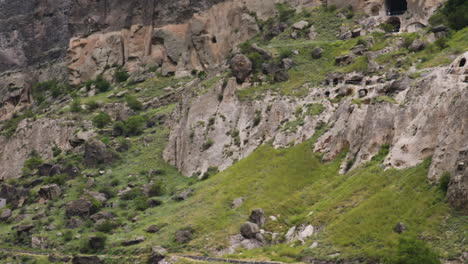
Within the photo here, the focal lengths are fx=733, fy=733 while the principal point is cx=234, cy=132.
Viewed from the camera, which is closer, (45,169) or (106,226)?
(106,226)

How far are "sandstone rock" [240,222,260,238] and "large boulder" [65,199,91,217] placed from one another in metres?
24.0

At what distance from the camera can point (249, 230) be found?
185 ft

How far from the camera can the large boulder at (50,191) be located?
3250 inches

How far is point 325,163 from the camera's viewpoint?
6134 centimetres

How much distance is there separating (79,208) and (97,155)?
13.9m

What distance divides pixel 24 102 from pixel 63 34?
1719 cm

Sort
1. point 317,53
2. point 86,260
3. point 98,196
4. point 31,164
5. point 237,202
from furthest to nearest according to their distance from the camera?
1. point 31,164
2. point 317,53
3. point 98,196
4. point 86,260
5. point 237,202

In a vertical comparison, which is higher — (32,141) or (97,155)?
(97,155)

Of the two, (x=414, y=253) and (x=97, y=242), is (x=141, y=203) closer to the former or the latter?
(x=97, y=242)

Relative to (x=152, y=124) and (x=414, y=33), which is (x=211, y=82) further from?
(x=414, y=33)

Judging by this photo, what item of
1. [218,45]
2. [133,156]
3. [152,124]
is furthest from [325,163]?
[218,45]

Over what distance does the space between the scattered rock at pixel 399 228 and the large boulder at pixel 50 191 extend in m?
47.8

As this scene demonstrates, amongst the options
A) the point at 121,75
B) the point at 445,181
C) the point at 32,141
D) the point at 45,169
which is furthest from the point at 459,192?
the point at 121,75

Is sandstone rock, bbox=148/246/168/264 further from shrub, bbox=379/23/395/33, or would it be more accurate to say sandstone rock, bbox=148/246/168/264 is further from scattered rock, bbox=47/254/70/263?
shrub, bbox=379/23/395/33
